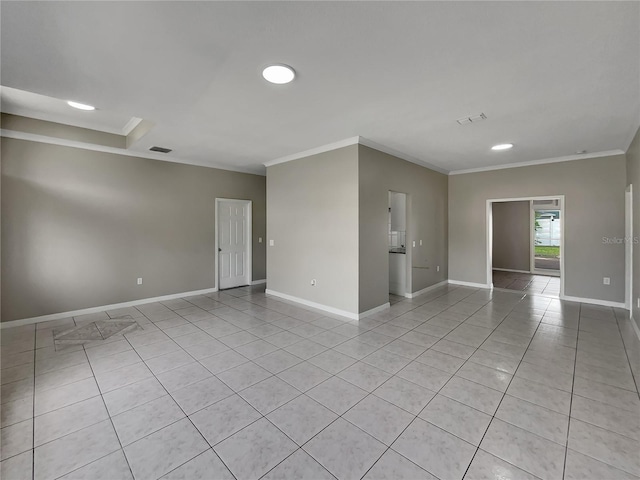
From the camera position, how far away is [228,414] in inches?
82.5

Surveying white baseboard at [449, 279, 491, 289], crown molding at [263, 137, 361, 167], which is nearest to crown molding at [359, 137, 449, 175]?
crown molding at [263, 137, 361, 167]

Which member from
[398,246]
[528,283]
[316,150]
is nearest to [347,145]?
[316,150]

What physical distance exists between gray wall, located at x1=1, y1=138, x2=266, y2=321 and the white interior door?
0.26 metres

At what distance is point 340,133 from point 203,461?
3688 millimetres

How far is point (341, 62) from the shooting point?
7.02 ft

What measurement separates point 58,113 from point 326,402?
4.99 metres

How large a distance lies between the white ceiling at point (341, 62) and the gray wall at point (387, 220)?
925mm

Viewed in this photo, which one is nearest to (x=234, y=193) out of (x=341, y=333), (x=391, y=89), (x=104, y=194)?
(x=104, y=194)

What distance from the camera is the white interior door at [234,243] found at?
6184 millimetres

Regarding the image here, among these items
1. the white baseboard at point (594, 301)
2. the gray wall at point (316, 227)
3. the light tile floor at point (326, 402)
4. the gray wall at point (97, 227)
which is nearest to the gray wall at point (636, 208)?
the light tile floor at point (326, 402)

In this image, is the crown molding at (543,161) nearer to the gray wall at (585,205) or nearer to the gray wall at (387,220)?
the gray wall at (585,205)

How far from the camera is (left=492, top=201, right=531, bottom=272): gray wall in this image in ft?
26.9

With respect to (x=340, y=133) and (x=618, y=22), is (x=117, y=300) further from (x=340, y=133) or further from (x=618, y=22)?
(x=618, y=22)

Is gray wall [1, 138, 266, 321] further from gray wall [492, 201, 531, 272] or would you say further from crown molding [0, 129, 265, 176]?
gray wall [492, 201, 531, 272]
